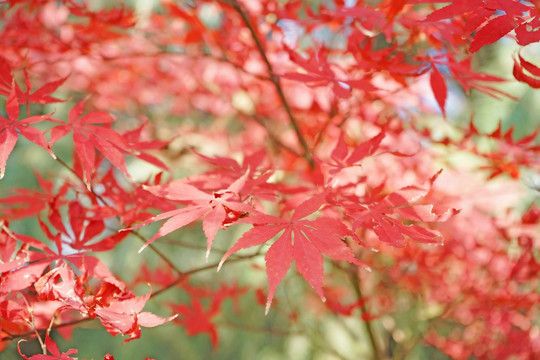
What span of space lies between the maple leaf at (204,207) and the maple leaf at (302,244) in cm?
3

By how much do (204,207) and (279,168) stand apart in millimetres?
774

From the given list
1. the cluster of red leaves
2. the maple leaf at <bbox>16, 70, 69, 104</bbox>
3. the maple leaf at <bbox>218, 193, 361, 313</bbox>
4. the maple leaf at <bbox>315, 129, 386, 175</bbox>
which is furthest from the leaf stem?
the maple leaf at <bbox>16, 70, 69, 104</bbox>

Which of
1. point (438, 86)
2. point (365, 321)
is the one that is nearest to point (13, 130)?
point (438, 86)

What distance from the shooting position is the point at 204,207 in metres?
0.51

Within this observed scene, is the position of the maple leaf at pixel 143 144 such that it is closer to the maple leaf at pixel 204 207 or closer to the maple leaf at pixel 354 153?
Result: the maple leaf at pixel 204 207

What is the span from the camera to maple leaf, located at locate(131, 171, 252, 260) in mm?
481

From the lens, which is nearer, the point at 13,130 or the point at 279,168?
the point at 13,130

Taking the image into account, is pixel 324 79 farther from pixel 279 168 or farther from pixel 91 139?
pixel 279 168

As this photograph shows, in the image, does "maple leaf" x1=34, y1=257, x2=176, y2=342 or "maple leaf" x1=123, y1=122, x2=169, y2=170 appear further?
"maple leaf" x1=123, y1=122, x2=169, y2=170

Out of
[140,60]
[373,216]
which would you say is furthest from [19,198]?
[140,60]

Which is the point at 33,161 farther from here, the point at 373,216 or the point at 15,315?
the point at 373,216

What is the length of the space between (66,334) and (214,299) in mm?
429

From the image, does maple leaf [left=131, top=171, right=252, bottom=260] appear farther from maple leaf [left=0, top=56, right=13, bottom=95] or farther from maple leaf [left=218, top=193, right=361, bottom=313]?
maple leaf [left=0, top=56, right=13, bottom=95]

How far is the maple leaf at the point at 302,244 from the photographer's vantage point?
1.45 ft
